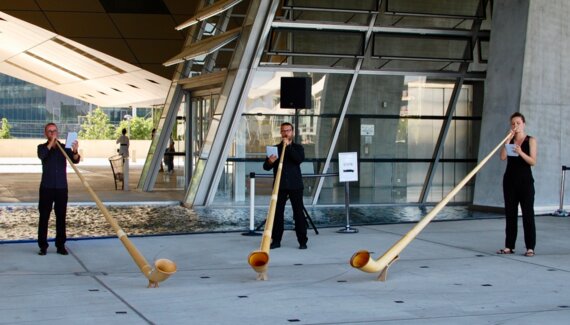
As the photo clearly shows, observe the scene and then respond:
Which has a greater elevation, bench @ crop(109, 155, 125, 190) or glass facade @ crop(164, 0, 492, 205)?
glass facade @ crop(164, 0, 492, 205)

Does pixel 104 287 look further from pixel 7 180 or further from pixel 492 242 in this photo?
pixel 7 180

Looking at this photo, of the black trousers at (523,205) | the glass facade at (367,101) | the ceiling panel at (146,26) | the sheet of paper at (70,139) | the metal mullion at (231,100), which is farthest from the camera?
the ceiling panel at (146,26)

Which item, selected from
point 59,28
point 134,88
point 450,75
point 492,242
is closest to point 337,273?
point 492,242

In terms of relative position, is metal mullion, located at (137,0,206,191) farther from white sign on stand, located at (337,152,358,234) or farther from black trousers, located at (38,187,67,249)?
black trousers, located at (38,187,67,249)

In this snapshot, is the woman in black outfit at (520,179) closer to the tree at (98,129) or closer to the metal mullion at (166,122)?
the metal mullion at (166,122)

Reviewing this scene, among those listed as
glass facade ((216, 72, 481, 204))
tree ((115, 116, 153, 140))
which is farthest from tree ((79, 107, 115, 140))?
glass facade ((216, 72, 481, 204))

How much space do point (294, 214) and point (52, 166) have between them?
3359 millimetres

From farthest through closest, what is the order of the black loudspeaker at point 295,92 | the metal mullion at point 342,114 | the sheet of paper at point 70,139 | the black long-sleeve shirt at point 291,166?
the metal mullion at point 342,114, the black loudspeaker at point 295,92, the black long-sleeve shirt at point 291,166, the sheet of paper at point 70,139

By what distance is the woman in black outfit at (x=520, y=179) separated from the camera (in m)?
11.1

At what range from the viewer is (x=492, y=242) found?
42.5 feet

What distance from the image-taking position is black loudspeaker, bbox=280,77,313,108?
53.1ft

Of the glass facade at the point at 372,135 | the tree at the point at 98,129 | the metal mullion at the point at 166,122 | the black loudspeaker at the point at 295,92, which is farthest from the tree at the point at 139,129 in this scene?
the black loudspeaker at the point at 295,92

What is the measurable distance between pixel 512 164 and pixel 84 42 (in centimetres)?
1947

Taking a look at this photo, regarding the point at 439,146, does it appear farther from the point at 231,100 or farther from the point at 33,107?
the point at 33,107
